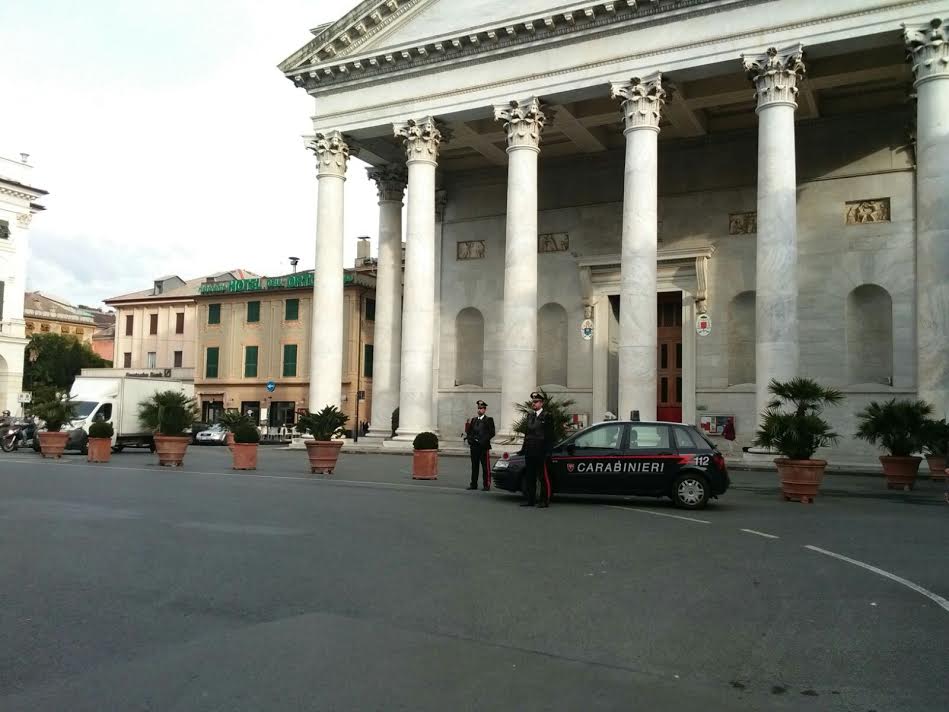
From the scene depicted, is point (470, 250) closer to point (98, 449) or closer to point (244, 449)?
point (244, 449)

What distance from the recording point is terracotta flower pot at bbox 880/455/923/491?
1797 centimetres

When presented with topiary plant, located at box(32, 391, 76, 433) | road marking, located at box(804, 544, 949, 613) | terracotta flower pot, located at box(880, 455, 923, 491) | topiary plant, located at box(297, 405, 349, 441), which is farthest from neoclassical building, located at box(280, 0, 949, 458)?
road marking, located at box(804, 544, 949, 613)

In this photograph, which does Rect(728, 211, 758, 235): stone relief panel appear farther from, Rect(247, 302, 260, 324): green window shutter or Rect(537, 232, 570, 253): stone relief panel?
Rect(247, 302, 260, 324): green window shutter

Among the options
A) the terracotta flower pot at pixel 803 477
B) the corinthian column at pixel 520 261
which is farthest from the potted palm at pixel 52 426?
the terracotta flower pot at pixel 803 477

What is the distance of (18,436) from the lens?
105 ft

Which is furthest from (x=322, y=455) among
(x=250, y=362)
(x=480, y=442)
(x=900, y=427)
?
(x=250, y=362)

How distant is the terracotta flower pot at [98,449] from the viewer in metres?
24.1

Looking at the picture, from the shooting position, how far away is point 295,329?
176 feet

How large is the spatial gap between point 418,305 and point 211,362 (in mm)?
32313

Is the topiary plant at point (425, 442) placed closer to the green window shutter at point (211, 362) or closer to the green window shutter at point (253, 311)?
the green window shutter at point (253, 311)

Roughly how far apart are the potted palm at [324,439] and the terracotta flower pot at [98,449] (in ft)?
22.4

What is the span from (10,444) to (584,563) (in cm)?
2927

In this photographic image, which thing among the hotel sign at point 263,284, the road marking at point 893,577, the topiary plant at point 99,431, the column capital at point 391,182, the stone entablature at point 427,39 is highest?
the stone entablature at point 427,39

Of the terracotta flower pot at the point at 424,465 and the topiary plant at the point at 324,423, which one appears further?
the topiary plant at the point at 324,423
